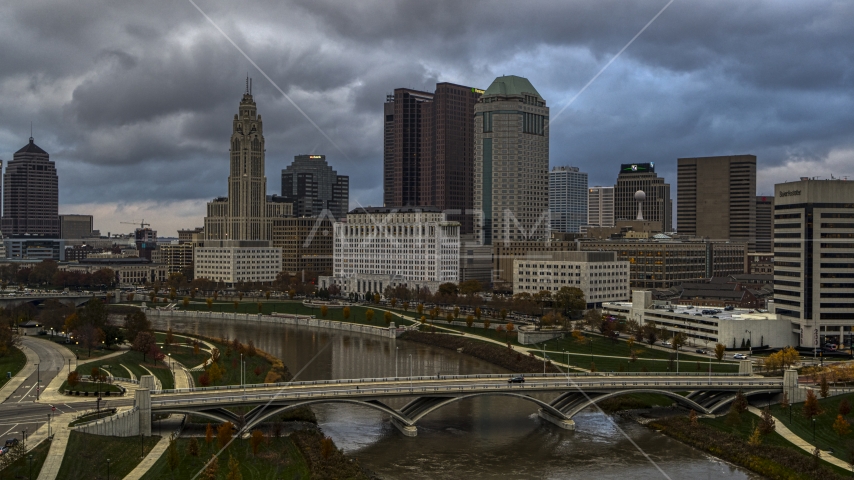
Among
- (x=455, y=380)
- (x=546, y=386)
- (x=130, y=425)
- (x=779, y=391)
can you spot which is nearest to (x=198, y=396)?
(x=130, y=425)

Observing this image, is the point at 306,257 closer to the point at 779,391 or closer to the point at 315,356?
the point at 315,356

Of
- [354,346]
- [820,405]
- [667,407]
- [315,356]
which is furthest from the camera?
[354,346]

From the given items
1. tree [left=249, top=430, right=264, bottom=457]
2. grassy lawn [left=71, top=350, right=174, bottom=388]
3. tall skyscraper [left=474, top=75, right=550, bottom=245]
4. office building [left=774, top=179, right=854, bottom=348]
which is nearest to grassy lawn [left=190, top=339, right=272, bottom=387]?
grassy lawn [left=71, top=350, right=174, bottom=388]

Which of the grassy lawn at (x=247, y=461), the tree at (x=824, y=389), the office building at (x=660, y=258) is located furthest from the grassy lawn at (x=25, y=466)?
the office building at (x=660, y=258)

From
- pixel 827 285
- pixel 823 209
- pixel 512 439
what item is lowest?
pixel 512 439

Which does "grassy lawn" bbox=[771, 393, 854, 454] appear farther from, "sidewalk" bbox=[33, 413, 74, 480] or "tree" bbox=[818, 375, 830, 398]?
"sidewalk" bbox=[33, 413, 74, 480]

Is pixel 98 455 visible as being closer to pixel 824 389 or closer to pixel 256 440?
pixel 256 440
